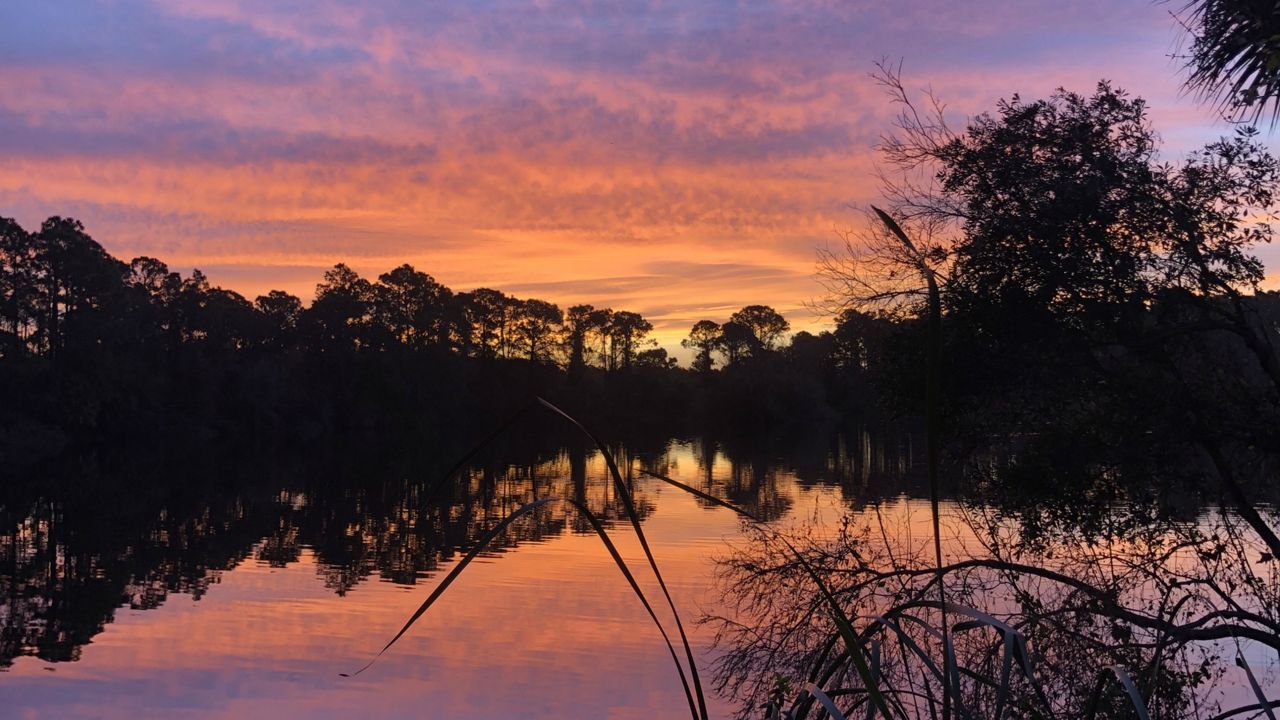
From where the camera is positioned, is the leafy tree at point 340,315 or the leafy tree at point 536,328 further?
the leafy tree at point 536,328

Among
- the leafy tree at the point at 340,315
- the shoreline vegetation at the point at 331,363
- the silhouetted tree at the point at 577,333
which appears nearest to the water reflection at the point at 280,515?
the shoreline vegetation at the point at 331,363

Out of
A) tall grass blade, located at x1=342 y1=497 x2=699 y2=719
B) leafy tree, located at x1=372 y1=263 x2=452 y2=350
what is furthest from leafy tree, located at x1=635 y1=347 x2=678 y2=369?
tall grass blade, located at x1=342 y1=497 x2=699 y2=719

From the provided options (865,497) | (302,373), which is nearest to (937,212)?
(865,497)

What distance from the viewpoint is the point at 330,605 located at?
902 inches

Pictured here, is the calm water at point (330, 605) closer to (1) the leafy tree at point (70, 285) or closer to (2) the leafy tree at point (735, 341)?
(1) the leafy tree at point (70, 285)

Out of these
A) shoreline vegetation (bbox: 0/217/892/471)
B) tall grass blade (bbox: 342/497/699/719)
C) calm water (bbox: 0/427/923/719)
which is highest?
shoreline vegetation (bbox: 0/217/892/471)

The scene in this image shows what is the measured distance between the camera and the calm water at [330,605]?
16.8 meters

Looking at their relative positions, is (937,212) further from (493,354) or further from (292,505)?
(493,354)

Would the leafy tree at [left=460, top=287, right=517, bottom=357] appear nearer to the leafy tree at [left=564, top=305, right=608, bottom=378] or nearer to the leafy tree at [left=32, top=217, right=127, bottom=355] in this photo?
the leafy tree at [left=564, top=305, right=608, bottom=378]

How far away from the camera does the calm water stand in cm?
1684

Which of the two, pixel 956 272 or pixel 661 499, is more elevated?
pixel 956 272

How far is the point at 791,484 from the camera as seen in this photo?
43906 mm

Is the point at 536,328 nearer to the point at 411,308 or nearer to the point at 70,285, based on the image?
the point at 411,308

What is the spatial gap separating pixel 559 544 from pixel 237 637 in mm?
11877
